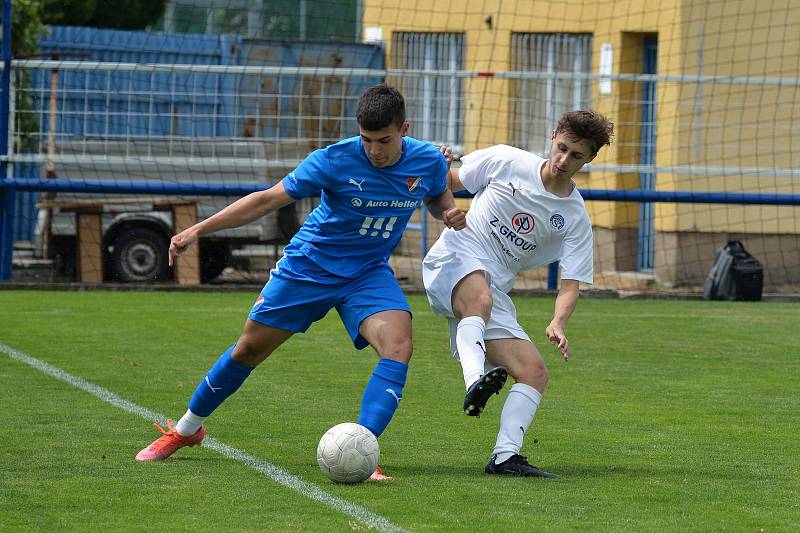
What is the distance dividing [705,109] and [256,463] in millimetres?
12530

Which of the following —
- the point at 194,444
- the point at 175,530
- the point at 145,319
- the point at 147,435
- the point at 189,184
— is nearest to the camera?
the point at 175,530

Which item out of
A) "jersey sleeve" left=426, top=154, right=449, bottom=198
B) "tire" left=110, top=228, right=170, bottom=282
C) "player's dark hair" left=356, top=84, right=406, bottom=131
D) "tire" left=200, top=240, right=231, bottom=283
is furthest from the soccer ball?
"tire" left=200, top=240, right=231, bottom=283

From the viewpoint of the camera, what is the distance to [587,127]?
6.25 meters

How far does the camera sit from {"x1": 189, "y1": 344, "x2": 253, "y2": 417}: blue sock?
253 inches

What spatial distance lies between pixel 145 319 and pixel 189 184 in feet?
9.08

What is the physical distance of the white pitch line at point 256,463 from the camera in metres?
5.32

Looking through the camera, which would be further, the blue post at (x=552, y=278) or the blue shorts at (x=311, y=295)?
the blue post at (x=552, y=278)

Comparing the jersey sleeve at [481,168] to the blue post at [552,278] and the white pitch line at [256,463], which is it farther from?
the blue post at [552,278]

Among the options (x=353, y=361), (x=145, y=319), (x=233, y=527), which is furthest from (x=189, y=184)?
(x=233, y=527)

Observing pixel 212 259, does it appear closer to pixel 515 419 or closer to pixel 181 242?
pixel 515 419

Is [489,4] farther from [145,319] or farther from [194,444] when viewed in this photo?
[194,444]

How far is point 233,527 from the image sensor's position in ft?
16.8

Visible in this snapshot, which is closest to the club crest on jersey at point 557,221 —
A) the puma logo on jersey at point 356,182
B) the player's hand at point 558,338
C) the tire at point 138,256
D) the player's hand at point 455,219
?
the player's hand at point 455,219

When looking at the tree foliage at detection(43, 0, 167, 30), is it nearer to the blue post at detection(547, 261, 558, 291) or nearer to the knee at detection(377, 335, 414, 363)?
the blue post at detection(547, 261, 558, 291)
